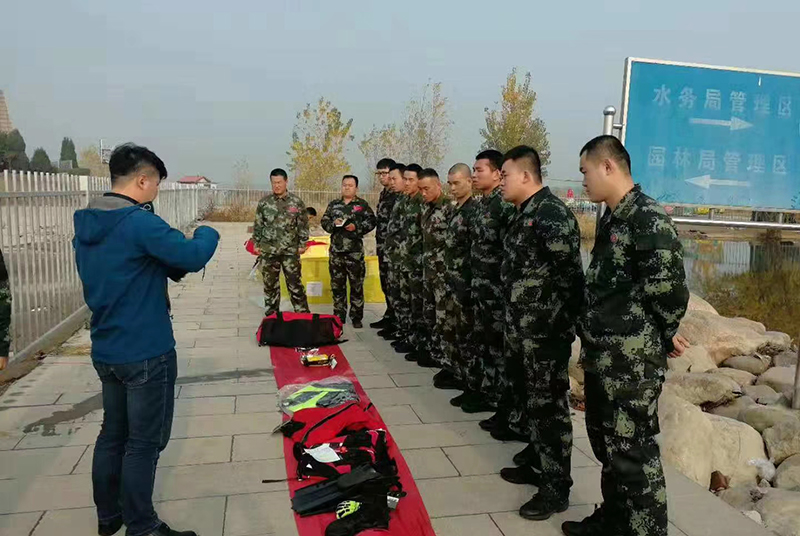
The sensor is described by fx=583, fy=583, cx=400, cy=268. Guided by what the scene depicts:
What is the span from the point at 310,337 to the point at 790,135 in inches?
179

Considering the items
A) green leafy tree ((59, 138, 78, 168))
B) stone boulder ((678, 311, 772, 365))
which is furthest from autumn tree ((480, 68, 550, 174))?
green leafy tree ((59, 138, 78, 168))

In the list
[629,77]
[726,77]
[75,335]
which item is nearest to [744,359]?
[726,77]

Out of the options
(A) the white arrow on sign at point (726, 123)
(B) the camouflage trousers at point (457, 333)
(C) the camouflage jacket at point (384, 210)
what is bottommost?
(B) the camouflage trousers at point (457, 333)

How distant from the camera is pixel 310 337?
20.1 ft

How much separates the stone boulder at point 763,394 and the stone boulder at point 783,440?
1.13 meters

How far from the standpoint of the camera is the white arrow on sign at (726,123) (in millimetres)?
4152

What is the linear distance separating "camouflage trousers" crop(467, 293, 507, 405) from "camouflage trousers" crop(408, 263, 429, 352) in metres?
1.30

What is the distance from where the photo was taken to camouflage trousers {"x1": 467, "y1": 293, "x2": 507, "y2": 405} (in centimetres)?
398

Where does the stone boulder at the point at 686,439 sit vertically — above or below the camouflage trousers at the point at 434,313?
below

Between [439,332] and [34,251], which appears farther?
[34,251]

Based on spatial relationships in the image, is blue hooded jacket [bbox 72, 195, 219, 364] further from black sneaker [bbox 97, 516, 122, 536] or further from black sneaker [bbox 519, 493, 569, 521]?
black sneaker [bbox 519, 493, 569, 521]

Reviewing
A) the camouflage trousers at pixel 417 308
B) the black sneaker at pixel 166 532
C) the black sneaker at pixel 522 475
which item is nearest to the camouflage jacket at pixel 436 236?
the camouflage trousers at pixel 417 308

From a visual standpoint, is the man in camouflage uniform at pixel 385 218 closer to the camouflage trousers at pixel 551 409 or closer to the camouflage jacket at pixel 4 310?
the camouflage trousers at pixel 551 409

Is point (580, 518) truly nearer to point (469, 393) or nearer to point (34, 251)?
point (469, 393)
